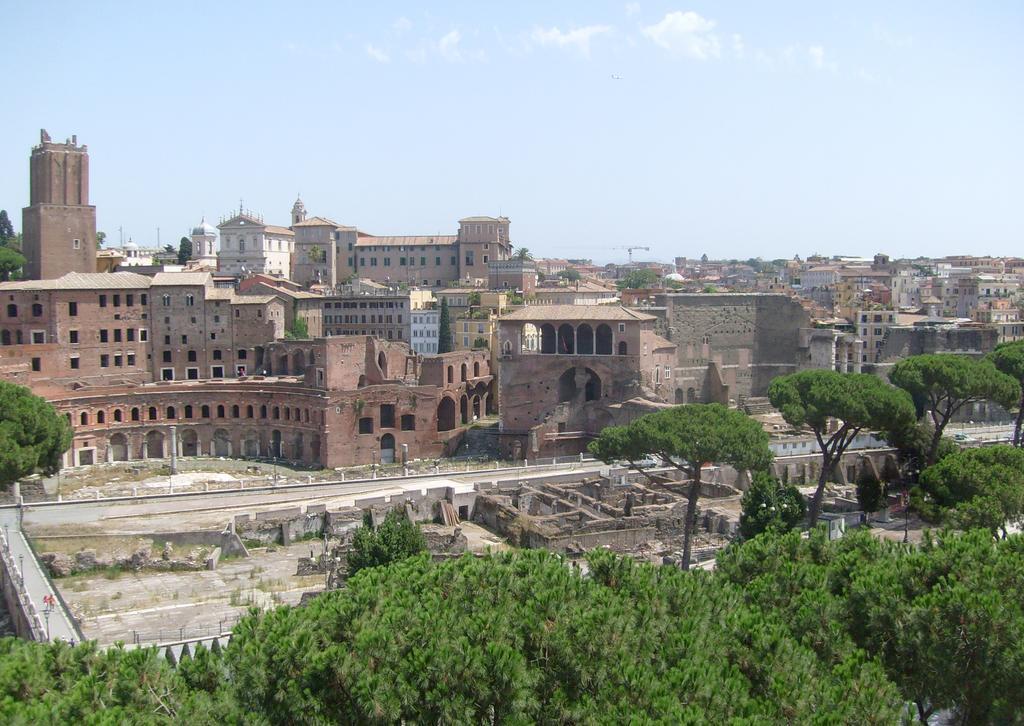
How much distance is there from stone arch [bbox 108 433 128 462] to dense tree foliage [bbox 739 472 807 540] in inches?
1302

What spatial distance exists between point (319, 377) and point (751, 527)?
28705 millimetres

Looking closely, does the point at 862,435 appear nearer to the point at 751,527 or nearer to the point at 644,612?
the point at 751,527

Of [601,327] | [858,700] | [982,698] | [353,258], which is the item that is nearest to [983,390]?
[601,327]

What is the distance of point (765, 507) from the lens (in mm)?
36344

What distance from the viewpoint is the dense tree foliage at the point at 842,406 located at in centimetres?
3938

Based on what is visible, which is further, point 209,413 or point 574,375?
point 574,375

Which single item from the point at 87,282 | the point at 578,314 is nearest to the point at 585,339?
the point at 578,314

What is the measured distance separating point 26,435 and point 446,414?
26284mm

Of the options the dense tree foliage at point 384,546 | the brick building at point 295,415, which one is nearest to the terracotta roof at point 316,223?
the brick building at point 295,415

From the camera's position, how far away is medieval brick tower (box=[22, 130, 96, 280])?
66812mm

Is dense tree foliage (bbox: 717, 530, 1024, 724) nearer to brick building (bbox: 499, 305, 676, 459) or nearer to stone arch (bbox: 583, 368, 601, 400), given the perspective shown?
brick building (bbox: 499, 305, 676, 459)

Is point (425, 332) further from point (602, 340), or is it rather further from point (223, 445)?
point (223, 445)

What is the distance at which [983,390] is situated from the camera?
44.2m

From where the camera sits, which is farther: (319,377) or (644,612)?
(319,377)
